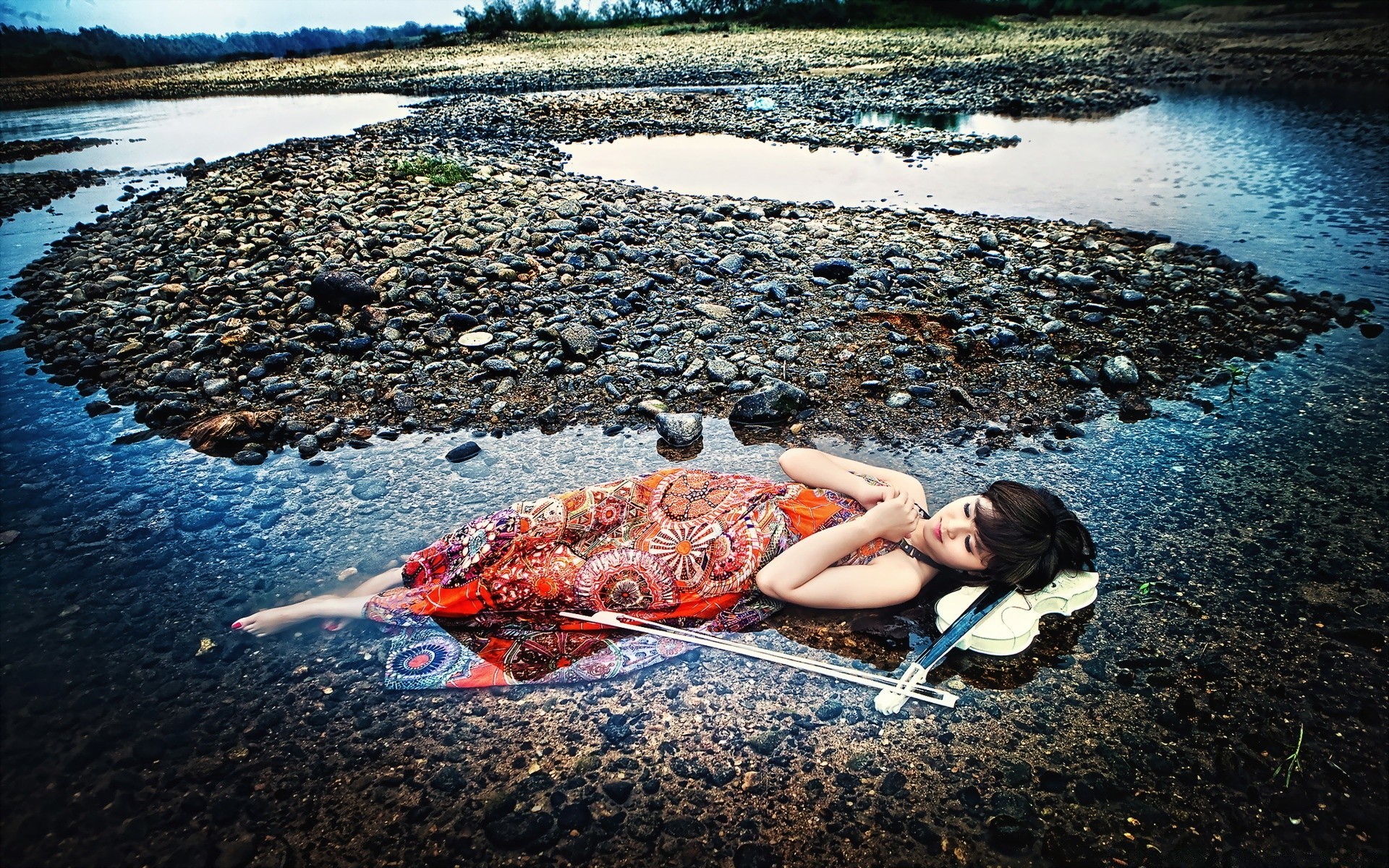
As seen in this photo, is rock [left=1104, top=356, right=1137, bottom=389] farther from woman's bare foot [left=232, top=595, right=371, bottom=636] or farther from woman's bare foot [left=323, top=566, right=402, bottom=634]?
woman's bare foot [left=232, top=595, right=371, bottom=636]

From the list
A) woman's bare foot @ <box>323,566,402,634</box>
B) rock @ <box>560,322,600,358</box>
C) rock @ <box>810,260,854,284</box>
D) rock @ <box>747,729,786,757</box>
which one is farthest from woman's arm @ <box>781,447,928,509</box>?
rock @ <box>810,260,854,284</box>

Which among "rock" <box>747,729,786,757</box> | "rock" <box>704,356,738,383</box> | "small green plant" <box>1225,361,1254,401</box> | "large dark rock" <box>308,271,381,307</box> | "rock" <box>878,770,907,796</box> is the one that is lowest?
"rock" <box>878,770,907,796</box>

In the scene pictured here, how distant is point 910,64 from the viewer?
2542 centimetres

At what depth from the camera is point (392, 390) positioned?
5.55m

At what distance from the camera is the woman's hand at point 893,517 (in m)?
3.42

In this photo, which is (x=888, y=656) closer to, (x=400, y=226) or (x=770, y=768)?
(x=770, y=768)

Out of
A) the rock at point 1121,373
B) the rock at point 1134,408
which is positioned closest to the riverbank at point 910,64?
the rock at point 1121,373

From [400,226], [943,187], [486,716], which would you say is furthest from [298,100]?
[486,716]

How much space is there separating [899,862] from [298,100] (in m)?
30.2

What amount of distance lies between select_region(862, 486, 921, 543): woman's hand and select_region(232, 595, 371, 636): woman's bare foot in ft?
8.62

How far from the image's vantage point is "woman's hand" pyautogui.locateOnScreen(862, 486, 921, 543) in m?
3.42

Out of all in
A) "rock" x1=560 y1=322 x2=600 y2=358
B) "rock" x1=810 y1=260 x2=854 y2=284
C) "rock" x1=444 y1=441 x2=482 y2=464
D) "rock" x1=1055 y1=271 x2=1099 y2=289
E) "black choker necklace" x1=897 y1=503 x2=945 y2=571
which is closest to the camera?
"black choker necklace" x1=897 y1=503 x2=945 y2=571

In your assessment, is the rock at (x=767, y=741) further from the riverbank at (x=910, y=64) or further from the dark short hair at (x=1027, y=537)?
the riverbank at (x=910, y=64)

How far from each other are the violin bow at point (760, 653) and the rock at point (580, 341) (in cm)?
295
